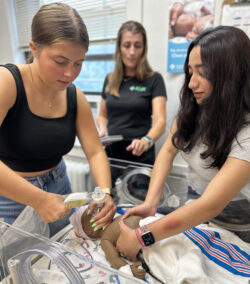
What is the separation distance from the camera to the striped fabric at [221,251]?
0.73 meters

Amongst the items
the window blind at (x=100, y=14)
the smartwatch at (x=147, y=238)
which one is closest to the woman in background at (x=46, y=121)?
the smartwatch at (x=147, y=238)

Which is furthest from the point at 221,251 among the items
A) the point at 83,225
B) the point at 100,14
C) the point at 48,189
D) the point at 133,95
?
the point at 100,14

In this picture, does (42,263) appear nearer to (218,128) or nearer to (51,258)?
(51,258)

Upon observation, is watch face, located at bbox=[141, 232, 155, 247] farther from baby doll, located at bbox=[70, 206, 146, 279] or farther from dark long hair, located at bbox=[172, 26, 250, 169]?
dark long hair, located at bbox=[172, 26, 250, 169]

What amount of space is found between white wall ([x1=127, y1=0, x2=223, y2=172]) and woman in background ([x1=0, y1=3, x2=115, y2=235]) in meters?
1.02

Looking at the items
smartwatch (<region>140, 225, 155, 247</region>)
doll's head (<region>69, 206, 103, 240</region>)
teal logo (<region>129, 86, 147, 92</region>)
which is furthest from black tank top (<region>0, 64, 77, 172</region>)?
teal logo (<region>129, 86, 147, 92</region>)

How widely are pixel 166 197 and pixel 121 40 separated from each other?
1.12 m

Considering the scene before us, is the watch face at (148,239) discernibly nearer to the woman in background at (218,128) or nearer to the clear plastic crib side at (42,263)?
the woman in background at (218,128)

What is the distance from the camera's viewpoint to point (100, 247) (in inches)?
35.7

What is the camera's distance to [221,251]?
0.79m

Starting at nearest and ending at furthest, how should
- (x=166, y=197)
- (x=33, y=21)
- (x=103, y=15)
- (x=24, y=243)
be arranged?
1. (x=24, y=243)
2. (x=33, y=21)
3. (x=166, y=197)
4. (x=103, y=15)

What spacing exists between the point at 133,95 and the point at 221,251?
1.17m

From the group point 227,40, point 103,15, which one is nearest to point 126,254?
point 227,40

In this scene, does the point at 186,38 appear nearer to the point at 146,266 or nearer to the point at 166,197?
the point at 166,197
